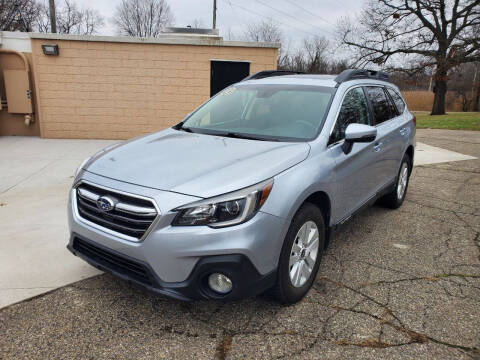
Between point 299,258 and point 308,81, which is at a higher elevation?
point 308,81

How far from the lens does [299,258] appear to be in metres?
2.79

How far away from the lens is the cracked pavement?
2.40 metres

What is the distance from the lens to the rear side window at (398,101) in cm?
503

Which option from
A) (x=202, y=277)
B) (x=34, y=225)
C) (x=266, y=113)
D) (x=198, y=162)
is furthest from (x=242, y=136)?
(x=34, y=225)

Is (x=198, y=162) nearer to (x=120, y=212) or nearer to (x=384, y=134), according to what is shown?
(x=120, y=212)

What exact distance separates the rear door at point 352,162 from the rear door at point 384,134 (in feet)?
0.55

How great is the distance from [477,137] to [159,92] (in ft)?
35.4

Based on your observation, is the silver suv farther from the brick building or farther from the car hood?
the brick building

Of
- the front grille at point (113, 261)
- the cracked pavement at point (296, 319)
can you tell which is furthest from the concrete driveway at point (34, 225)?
the front grille at point (113, 261)

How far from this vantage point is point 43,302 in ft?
9.45

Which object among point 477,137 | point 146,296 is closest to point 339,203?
point 146,296

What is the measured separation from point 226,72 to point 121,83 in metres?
2.94

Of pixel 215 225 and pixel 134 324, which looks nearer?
pixel 215 225

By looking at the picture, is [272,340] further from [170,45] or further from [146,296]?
[170,45]
